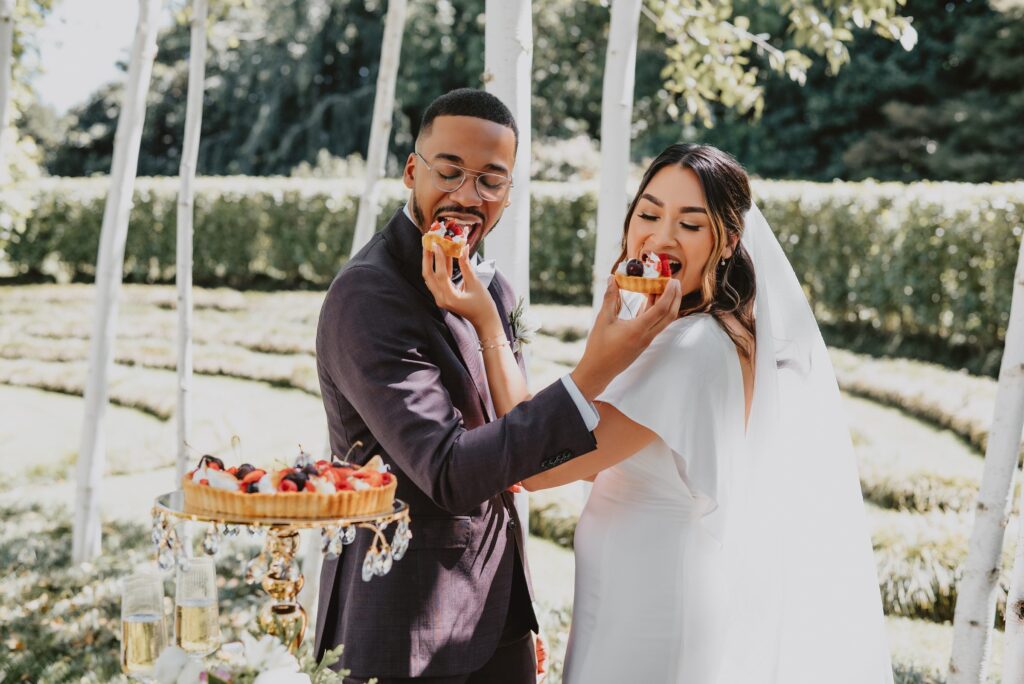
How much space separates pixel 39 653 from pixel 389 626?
3.97 m

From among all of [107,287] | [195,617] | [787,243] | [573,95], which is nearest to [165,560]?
[195,617]

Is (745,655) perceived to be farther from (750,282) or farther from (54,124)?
(54,124)

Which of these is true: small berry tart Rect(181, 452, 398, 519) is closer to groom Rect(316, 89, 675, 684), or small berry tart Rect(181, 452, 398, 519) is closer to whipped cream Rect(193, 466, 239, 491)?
whipped cream Rect(193, 466, 239, 491)

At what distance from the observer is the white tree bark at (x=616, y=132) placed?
486 cm

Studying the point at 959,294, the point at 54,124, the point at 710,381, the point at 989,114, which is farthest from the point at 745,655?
the point at 54,124

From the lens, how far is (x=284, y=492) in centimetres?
182

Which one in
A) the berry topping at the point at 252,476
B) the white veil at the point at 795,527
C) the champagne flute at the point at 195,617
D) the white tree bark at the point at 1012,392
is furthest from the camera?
the white tree bark at the point at 1012,392

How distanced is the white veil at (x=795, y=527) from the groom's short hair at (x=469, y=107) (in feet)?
2.76

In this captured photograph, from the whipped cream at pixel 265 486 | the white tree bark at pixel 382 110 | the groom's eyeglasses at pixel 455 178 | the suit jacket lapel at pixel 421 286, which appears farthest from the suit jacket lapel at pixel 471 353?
the white tree bark at pixel 382 110

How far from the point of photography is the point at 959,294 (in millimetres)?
12656

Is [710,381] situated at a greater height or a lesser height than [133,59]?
lesser

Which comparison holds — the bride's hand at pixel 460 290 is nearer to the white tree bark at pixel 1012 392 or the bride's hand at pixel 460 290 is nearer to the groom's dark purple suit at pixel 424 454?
the groom's dark purple suit at pixel 424 454

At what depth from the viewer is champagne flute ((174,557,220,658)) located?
7.29ft

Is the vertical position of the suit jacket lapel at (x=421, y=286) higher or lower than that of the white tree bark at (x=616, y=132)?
lower
